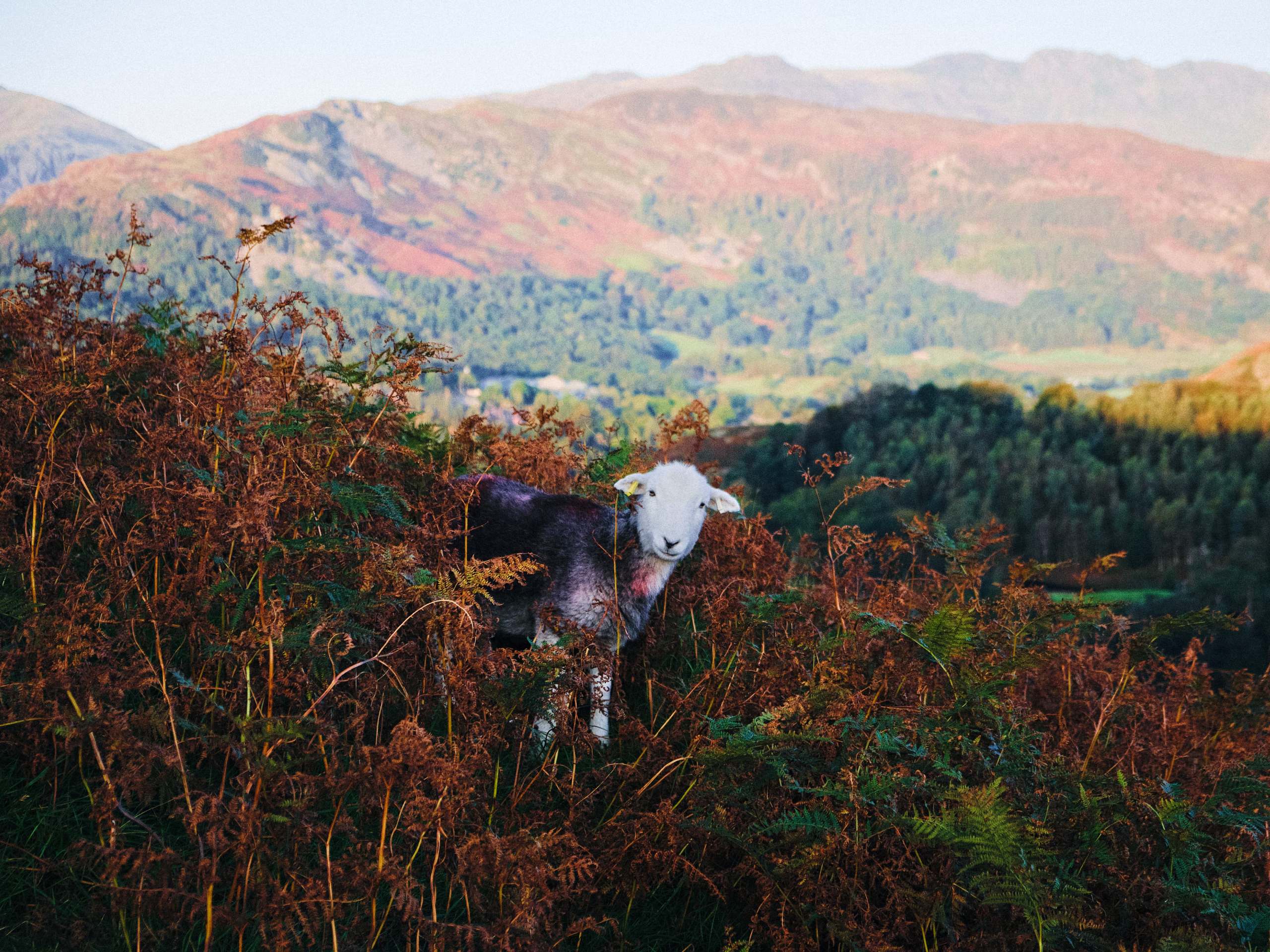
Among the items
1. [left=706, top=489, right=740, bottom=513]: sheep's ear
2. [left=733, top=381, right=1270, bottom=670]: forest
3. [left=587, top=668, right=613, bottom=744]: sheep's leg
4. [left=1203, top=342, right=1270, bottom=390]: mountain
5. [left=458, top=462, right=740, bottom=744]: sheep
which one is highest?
[left=706, top=489, right=740, bottom=513]: sheep's ear

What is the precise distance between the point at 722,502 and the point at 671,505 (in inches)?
16.1

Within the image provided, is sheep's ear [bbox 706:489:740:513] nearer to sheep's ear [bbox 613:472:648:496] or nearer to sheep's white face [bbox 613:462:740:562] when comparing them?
sheep's white face [bbox 613:462:740:562]

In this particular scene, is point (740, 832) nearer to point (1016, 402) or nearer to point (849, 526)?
point (849, 526)

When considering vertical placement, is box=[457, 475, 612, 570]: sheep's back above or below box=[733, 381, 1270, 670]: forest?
above

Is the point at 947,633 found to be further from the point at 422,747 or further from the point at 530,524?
the point at 530,524

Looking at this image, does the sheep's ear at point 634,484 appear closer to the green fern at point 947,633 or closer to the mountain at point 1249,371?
the green fern at point 947,633

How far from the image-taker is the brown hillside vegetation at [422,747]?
9.56ft

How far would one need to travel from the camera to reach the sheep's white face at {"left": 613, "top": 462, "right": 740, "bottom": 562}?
17.5 feet

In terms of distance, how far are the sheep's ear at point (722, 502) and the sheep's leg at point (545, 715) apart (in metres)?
1.36

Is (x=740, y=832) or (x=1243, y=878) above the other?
(x=740, y=832)

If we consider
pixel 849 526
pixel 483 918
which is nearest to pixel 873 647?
pixel 849 526

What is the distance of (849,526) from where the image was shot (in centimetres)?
490

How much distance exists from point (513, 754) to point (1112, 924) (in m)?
2.75

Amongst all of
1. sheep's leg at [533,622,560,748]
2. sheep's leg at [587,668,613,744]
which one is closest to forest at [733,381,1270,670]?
sheep's leg at [533,622,560,748]
